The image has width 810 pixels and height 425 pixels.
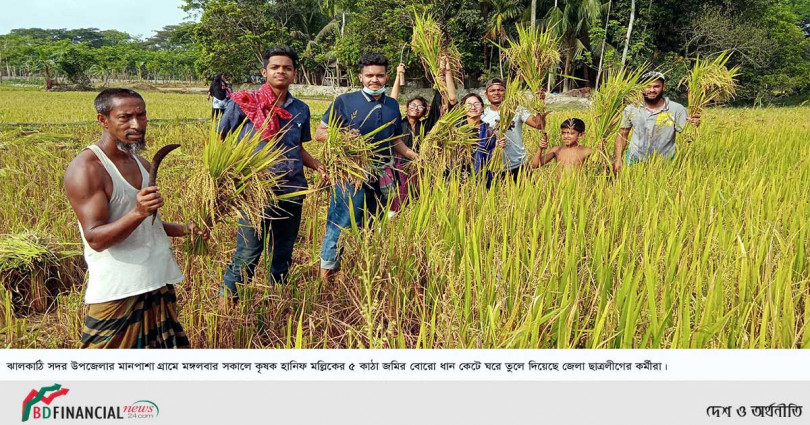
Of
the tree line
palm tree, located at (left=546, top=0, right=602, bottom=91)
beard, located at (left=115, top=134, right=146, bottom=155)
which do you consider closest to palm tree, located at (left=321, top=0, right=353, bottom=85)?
the tree line

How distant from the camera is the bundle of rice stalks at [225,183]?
1.65 meters

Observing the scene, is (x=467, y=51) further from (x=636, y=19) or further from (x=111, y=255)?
(x=111, y=255)

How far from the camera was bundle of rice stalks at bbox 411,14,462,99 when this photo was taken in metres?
3.22

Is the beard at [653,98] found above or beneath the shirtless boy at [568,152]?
above

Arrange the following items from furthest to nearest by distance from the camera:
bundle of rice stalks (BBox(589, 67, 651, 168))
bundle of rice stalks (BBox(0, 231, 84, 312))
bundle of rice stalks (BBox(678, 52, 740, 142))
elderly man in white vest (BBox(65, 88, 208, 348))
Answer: bundle of rice stalks (BBox(678, 52, 740, 142)) → bundle of rice stalks (BBox(589, 67, 651, 168)) → bundle of rice stalks (BBox(0, 231, 84, 312)) → elderly man in white vest (BBox(65, 88, 208, 348))

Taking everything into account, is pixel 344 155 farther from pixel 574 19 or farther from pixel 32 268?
pixel 574 19

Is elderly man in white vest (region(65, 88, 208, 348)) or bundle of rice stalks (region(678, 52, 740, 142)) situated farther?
bundle of rice stalks (region(678, 52, 740, 142))

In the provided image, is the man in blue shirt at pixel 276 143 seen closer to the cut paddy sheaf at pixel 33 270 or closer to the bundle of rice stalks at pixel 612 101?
the cut paddy sheaf at pixel 33 270

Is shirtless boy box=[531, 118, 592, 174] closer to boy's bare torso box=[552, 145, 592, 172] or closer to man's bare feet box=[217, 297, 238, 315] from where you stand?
boy's bare torso box=[552, 145, 592, 172]

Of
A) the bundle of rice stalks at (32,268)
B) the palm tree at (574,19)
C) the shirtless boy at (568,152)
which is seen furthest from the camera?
the palm tree at (574,19)

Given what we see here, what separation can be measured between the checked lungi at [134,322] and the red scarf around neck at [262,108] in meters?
0.89

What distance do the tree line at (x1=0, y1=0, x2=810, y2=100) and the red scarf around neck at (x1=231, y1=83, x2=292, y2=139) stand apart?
11658mm

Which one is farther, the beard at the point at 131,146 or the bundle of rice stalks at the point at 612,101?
the bundle of rice stalks at the point at 612,101

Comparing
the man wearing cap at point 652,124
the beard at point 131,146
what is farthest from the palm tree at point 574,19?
the beard at point 131,146
